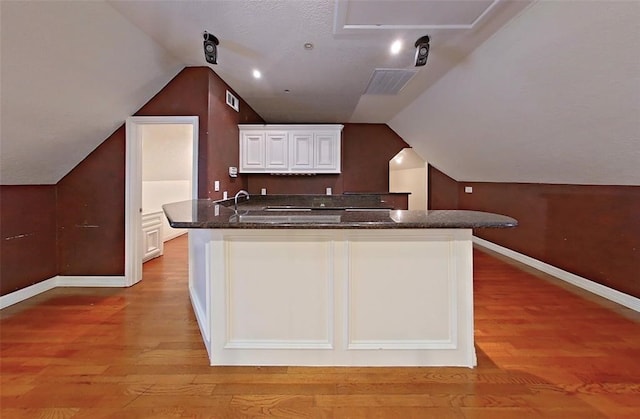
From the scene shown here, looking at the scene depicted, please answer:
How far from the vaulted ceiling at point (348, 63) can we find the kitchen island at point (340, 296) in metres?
1.43

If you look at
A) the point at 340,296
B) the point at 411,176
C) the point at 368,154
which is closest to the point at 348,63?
the point at 340,296

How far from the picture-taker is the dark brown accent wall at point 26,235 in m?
3.01

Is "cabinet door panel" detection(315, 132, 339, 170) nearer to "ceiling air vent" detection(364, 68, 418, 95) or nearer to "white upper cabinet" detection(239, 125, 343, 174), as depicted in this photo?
"white upper cabinet" detection(239, 125, 343, 174)

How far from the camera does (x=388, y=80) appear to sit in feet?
12.4

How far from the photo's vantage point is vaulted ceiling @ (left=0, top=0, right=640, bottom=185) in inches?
83.7

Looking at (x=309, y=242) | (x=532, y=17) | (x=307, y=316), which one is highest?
(x=532, y=17)

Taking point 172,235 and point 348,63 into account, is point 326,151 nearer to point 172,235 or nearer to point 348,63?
point 348,63

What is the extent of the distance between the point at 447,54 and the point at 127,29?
2.79 m

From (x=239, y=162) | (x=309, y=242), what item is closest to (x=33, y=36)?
(x=309, y=242)

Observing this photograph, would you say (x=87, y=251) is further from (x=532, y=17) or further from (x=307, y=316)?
(x=532, y=17)

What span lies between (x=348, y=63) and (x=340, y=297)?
242 cm

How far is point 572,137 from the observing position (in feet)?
9.48

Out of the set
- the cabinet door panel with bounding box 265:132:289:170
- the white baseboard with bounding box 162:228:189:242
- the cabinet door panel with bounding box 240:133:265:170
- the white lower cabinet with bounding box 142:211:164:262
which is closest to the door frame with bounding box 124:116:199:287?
the white lower cabinet with bounding box 142:211:164:262

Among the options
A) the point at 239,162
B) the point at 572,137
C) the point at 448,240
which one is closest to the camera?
the point at 448,240
